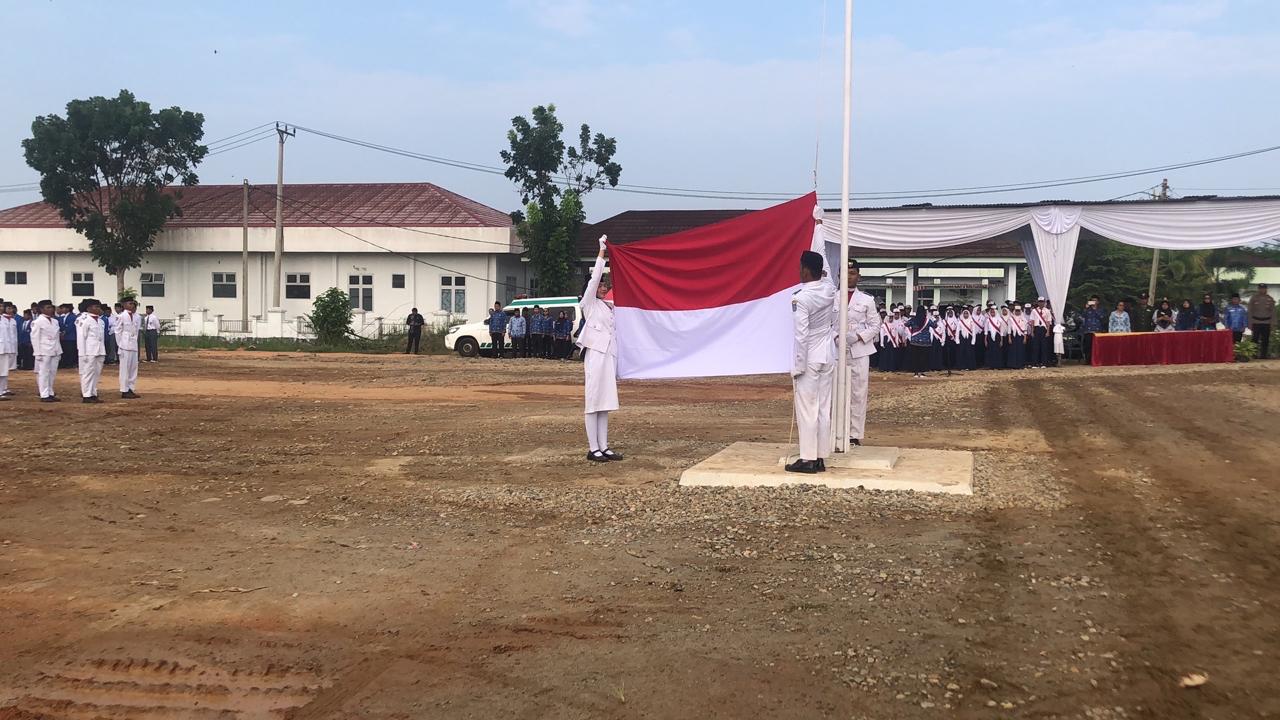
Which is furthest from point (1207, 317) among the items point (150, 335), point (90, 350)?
point (150, 335)

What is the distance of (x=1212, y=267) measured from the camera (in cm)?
4819

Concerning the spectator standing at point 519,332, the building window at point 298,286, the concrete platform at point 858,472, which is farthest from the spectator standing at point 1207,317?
the building window at point 298,286

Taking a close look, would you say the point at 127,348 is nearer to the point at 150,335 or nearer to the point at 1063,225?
the point at 150,335

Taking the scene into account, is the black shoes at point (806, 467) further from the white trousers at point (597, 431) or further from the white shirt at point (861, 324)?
the white trousers at point (597, 431)

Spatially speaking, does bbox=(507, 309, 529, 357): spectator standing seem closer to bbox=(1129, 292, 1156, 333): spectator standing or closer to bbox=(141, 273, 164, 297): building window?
bbox=(1129, 292, 1156, 333): spectator standing

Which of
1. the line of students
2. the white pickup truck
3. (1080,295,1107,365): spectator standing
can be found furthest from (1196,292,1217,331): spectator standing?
the white pickup truck

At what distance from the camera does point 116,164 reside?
37344 millimetres

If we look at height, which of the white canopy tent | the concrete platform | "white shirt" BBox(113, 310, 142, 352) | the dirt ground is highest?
the white canopy tent

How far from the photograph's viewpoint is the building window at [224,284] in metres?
40.2

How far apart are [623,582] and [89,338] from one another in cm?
1384

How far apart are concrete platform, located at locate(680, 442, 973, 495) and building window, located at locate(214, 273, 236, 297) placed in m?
35.5

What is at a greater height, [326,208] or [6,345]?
[326,208]

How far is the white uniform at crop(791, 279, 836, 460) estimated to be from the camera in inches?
319

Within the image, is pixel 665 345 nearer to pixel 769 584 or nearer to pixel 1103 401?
pixel 769 584
